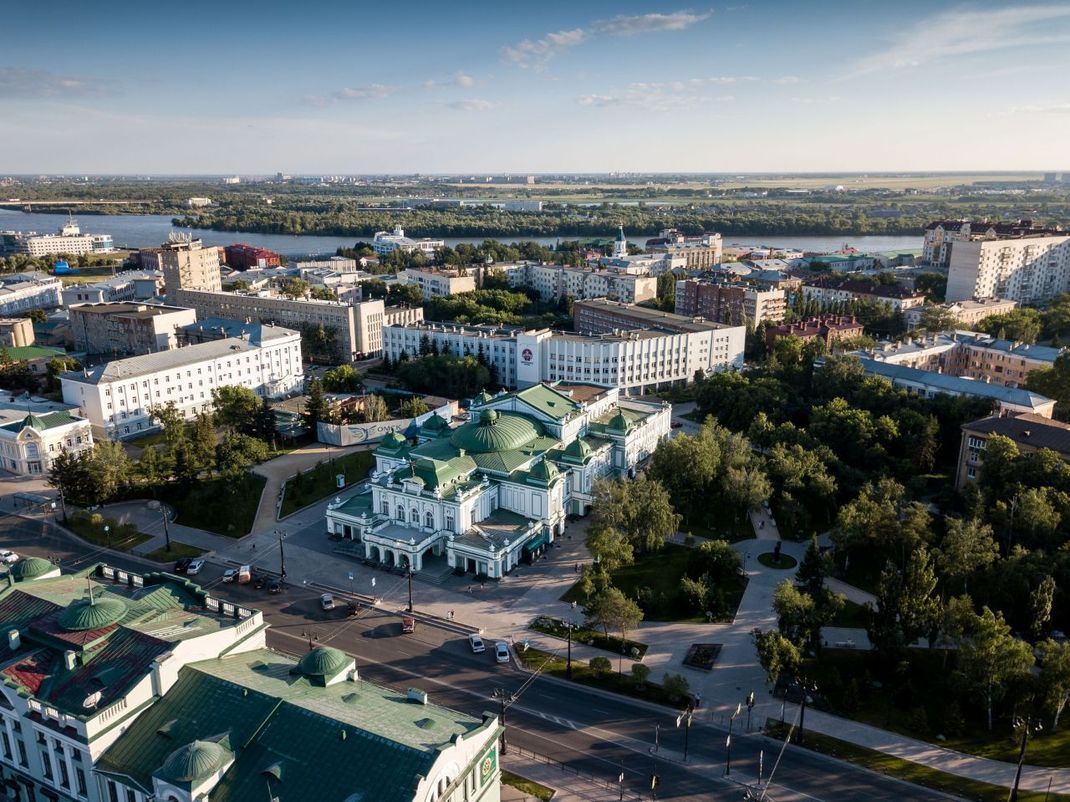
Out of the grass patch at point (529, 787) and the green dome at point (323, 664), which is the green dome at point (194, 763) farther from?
the grass patch at point (529, 787)

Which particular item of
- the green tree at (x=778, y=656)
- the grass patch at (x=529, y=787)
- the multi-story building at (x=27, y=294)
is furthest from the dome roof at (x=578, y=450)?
the multi-story building at (x=27, y=294)

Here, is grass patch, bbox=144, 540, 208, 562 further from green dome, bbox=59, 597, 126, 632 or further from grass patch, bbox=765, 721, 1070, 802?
grass patch, bbox=765, 721, 1070, 802

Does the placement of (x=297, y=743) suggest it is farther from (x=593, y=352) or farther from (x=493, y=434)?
(x=593, y=352)

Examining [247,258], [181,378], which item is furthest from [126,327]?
[247,258]

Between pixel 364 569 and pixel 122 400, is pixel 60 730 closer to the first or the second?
pixel 364 569

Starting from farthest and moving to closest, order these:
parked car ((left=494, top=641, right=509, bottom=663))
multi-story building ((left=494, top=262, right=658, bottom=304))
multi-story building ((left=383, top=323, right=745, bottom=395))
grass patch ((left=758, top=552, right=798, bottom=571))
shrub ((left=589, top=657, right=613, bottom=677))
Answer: multi-story building ((left=494, top=262, right=658, bottom=304)), multi-story building ((left=383, top=323, right=745, bottom=395)), grass patch ((left=758, top=552, right=798, bottom=571)), parked car ((left=494, top=641, right=509, bottom=663)), shrub ((left=589, top=657, right=613, bottom=677))

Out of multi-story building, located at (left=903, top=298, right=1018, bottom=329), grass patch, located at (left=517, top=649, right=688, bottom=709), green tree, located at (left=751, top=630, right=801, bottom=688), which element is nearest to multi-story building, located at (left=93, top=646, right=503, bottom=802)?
grass patch, located at (left=517, top=649, right=688, bottom=709)

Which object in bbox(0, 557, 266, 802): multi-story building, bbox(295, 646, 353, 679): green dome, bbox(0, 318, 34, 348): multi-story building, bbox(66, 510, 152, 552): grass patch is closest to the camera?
bbox(0, 557, 266, 802): multi-story building
